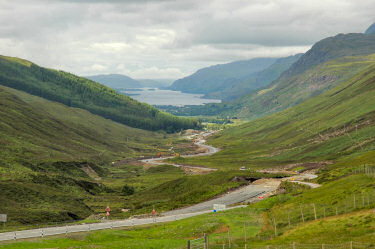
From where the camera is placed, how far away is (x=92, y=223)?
264ft

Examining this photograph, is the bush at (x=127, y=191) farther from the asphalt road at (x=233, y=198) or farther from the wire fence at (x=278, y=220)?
the wire fence at (x=278, y=220)

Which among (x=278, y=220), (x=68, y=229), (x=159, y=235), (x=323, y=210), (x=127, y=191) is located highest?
(x=323, y=210)

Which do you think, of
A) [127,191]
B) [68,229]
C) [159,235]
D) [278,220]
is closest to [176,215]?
[159,235]

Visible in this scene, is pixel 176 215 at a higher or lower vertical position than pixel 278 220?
lower

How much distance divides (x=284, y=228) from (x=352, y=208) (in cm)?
944

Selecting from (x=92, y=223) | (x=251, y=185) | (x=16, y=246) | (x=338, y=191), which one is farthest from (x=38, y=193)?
(x=338, y=191)

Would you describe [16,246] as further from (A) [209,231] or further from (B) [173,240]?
(A) [209,231]

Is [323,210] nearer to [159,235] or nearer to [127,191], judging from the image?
[159,235]

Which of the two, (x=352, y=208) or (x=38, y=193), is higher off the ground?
(x=352, y=208)

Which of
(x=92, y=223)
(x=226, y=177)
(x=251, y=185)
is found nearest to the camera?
(x=92, y=223)

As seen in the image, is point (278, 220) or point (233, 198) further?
point (233, 198)

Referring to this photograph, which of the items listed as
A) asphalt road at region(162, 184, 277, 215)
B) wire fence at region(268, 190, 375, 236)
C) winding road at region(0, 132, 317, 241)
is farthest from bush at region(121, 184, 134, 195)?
wire fence at region(268, 190, 375, 236)

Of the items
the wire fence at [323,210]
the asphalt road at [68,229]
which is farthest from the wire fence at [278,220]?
the asphalt road at [68,229]

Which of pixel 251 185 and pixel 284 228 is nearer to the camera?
pixel 284 228
